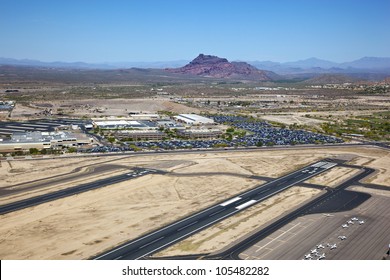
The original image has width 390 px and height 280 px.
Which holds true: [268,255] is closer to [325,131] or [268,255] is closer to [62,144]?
[62,144]

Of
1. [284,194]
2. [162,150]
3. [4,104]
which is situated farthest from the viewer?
[4,104]

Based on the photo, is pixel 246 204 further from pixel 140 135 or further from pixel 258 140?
pixel 140 135

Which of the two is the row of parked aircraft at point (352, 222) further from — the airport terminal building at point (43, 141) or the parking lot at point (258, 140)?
the airport terminal building at point (43, 141)

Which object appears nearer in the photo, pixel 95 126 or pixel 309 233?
pixel 309 233

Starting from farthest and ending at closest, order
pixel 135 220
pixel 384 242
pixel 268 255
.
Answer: pixel 135 220 < pixel 384 242 < pixel 268 255

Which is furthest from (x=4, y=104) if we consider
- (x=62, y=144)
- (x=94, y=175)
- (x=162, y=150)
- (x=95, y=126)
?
(x=94, y=175)
